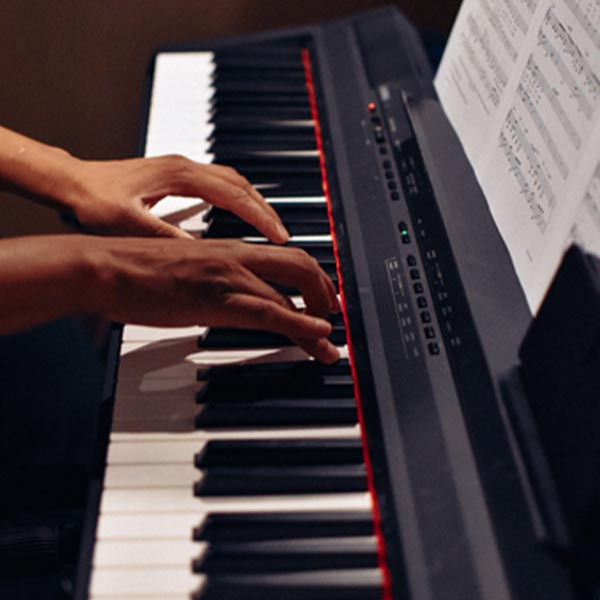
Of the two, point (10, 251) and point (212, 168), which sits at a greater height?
point (212, 168)

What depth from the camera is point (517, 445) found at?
880 mm

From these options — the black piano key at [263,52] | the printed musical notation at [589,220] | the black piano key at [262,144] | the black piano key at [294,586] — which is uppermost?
the black piano key at [263,52]

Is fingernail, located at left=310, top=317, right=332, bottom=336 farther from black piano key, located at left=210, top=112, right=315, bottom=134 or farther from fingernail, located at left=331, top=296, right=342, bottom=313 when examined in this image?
black piano key, located at left=210, top=112, right=315, bottom=134

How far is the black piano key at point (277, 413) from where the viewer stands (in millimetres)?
971

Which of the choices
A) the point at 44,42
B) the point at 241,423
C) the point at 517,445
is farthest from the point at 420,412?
the point at 44,42

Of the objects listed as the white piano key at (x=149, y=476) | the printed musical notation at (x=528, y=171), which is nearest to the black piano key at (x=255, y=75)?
the printed musical notation at (x=528, y=171)

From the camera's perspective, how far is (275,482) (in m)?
0.91

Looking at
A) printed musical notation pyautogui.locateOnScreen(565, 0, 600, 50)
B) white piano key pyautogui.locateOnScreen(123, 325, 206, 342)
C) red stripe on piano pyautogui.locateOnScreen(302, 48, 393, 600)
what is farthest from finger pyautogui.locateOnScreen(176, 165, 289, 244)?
printed musical notation pyautogui.locateOnScreen(565, 0, 600, 50)

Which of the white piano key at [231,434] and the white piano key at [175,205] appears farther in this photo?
the white piano key at [175,205]

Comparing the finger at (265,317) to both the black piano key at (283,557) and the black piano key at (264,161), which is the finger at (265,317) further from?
the black piano key at (264,161)

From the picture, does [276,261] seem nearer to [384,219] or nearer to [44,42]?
[384,219]

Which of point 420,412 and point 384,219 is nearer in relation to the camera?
point 420,412

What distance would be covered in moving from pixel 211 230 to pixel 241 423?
16.5 inches

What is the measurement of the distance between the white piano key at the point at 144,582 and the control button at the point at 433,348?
0.42m
